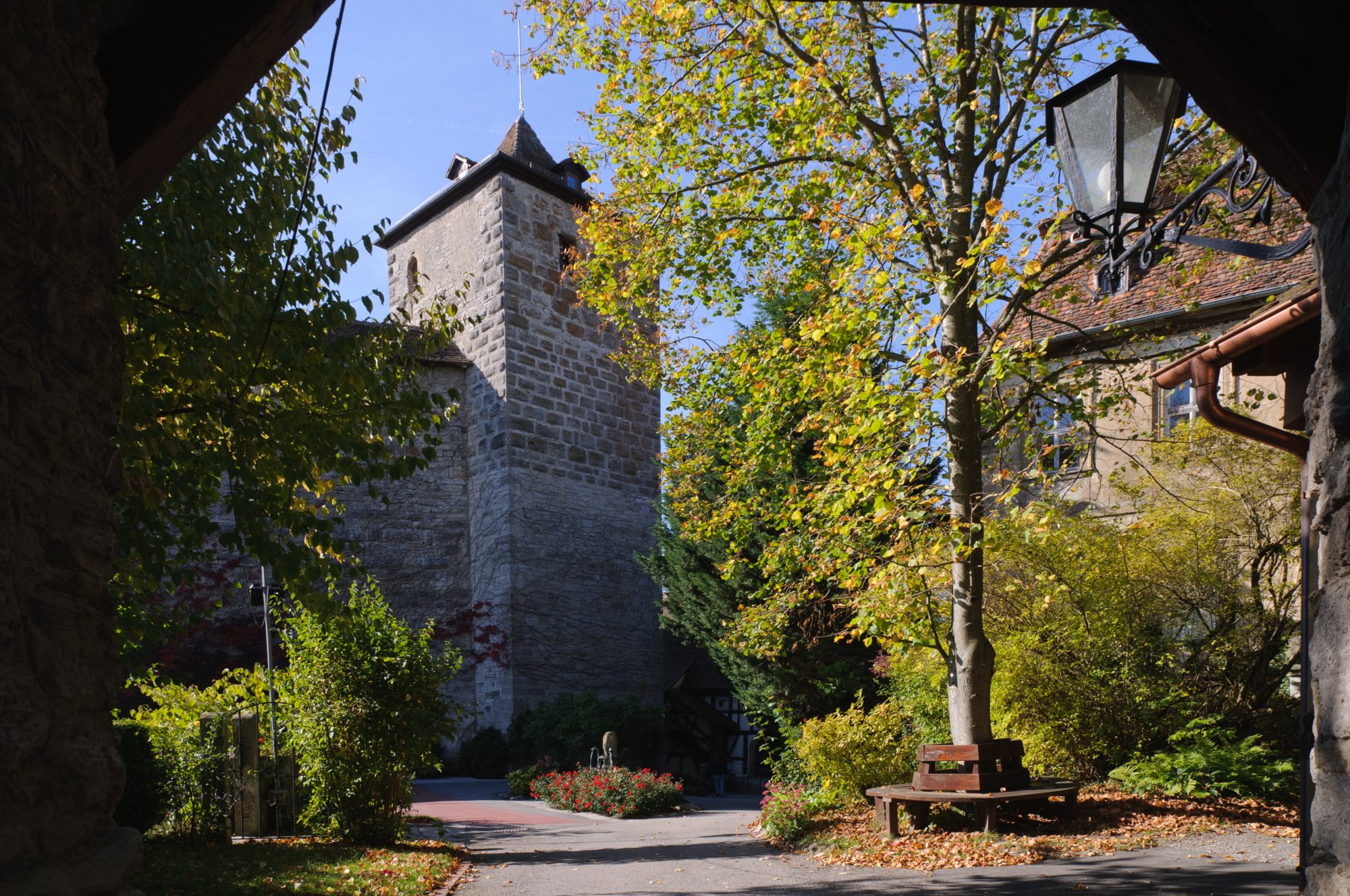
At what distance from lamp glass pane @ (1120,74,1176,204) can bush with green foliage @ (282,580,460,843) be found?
687 centimetres

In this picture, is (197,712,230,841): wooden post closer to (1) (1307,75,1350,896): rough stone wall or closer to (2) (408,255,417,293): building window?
(1) (1307,75,1350,896): rough stone wall

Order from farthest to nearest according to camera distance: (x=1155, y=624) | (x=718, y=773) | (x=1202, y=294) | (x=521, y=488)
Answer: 1. (x=718, y=773)
2. (x=521, y=488)
3. (x=1202, y=294)
4. (x=1155, y=624)

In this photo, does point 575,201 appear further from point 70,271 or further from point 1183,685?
point 70,271

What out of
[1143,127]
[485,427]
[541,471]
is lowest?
[1143,127]

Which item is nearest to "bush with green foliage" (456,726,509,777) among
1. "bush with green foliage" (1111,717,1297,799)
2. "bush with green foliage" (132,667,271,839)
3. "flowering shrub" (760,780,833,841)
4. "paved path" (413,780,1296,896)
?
"paved path" (413,780,1296,896)

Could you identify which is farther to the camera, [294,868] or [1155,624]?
[1155,624]

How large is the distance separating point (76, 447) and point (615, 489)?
18.3m

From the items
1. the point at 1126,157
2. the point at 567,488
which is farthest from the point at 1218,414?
the point at 567,488

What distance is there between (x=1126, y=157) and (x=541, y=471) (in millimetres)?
15564

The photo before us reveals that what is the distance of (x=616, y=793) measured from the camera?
12.4m

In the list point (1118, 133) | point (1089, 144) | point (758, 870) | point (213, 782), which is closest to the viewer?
point (1118, 133)

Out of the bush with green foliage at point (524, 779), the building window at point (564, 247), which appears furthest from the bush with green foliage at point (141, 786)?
the building window at point (564, 247)

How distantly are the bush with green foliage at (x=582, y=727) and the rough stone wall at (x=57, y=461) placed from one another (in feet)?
46.2

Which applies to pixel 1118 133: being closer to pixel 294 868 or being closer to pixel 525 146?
pixel 294 868
